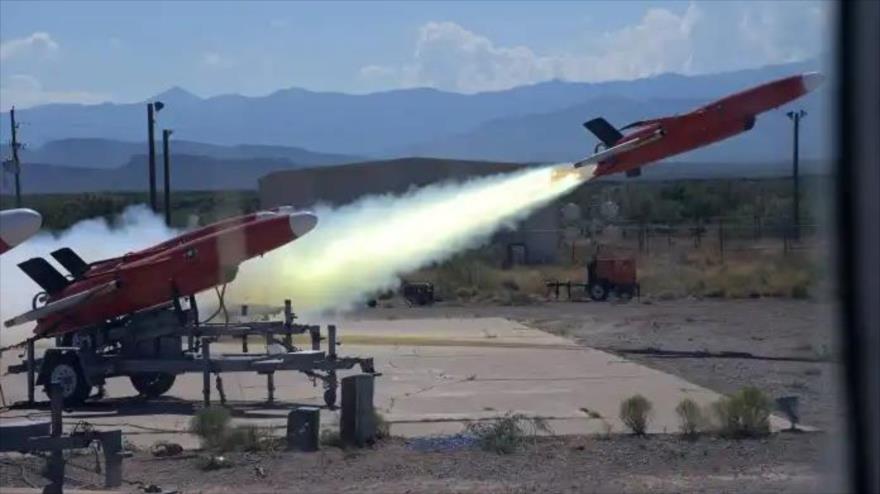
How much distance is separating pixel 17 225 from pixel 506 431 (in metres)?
6.10

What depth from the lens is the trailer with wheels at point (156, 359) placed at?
19516 mm

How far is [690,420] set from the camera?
15867mm

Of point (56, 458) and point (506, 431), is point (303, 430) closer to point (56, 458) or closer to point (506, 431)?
point (506, 431)

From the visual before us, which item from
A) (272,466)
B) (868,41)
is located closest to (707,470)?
(272,466)

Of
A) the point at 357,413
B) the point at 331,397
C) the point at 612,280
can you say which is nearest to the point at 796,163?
the point at 612,280

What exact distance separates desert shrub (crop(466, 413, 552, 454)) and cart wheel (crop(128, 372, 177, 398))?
566 centimetres

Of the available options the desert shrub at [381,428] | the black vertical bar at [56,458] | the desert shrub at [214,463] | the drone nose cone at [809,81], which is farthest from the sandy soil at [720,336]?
the black vertical bar at [56,458]

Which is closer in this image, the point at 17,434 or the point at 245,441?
the point at 17,434

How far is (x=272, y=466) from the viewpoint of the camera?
14.1 m

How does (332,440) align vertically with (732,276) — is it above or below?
below

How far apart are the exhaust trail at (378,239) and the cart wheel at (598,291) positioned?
14084 millimetres

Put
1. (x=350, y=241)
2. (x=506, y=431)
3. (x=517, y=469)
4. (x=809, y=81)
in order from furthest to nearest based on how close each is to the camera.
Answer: (x=809, y=81) < (x=350, y=241) < (x=506, y=431) < (x=517, y=469)

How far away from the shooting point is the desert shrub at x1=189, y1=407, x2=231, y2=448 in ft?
49.9

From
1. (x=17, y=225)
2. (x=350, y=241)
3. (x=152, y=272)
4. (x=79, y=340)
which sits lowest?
(x=79, y=340)
